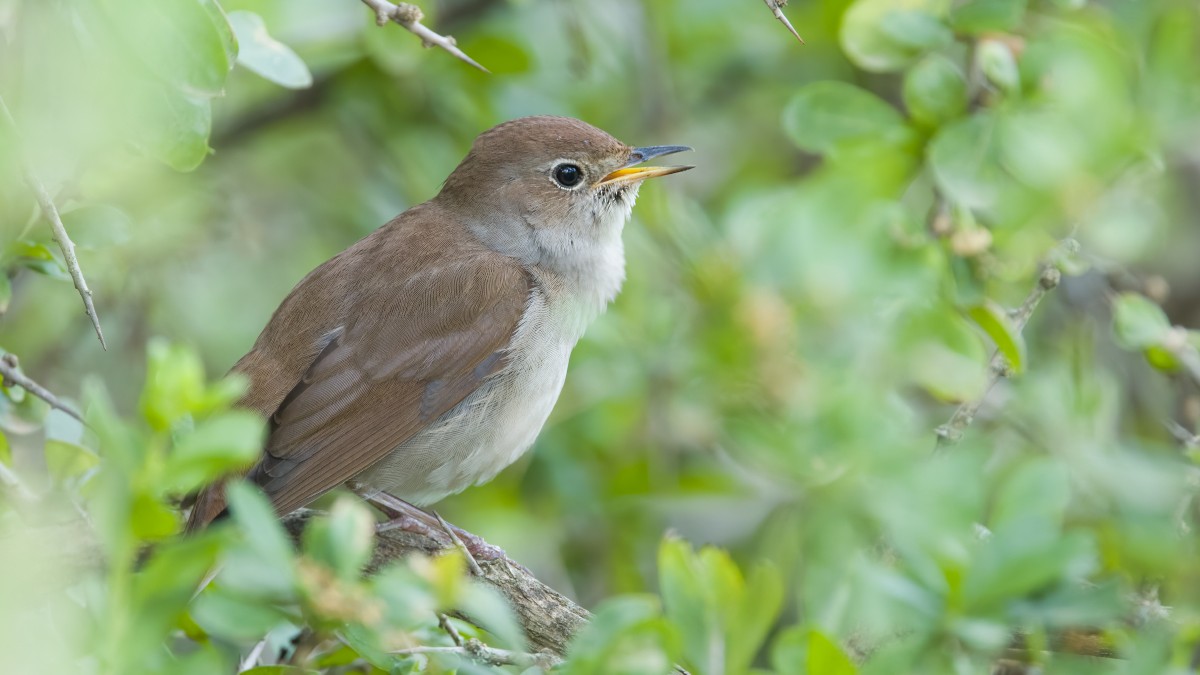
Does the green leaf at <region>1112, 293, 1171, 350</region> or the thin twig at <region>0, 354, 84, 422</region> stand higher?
the thin twig at <region>0, 354, 84, 422</region>

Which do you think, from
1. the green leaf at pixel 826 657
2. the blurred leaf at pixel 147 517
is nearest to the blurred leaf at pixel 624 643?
the green leaf at pixel 826 657

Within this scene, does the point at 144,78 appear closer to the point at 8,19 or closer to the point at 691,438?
the point at 8,19

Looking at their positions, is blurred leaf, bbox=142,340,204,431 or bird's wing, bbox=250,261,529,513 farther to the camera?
bird's wing, bbox=250,261,529,513

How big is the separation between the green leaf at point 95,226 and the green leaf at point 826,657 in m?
2.14

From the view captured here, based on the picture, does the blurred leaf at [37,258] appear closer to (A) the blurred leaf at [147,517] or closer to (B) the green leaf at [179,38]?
(B) the green leaf at [179,38]

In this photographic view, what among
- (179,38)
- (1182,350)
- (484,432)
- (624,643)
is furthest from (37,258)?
(1182,350)

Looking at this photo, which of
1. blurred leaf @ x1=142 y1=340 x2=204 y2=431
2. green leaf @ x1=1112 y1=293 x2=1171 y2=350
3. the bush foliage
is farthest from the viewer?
green leaf @ x1=1112 y1=293 x2=1171 y2=350

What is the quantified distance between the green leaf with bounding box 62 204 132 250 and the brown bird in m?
0.74

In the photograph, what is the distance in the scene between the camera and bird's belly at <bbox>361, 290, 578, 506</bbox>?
438 centimetres

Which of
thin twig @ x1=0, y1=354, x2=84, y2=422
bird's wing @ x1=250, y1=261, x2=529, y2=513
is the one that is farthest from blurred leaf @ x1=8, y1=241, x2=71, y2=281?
bird's wing @ x1=250, y1=261, x2=529, y2=513

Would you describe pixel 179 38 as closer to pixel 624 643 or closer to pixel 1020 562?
pixel 624 643

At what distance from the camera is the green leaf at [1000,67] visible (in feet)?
12.4

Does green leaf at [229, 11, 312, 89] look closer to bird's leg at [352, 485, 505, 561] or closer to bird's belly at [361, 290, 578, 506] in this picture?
bird's belly at [361, 290, 578, 506]

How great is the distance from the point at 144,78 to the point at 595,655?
162 centimetres
